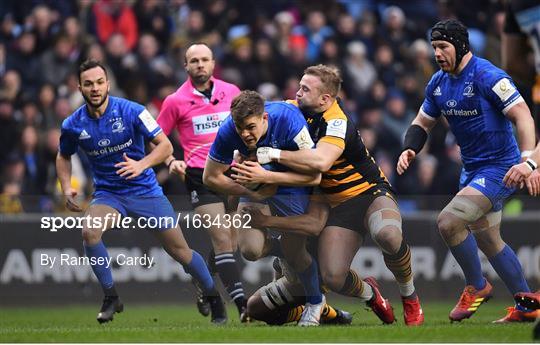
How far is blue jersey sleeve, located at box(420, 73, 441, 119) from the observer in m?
10.8

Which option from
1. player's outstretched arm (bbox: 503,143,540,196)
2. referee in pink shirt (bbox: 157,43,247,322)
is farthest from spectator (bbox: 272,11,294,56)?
player's outstretched arm (bbox: 503,143,540,196)

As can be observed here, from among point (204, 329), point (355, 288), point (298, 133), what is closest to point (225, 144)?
point (298, 133)

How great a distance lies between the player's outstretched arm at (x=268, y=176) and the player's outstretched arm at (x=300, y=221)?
12.4 inches

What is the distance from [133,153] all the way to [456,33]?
9.37 ft

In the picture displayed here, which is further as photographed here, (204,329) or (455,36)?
(455,36)

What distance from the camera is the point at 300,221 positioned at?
34.2 feet

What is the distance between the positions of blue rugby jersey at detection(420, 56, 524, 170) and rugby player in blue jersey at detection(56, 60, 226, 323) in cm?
231

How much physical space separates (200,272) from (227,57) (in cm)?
707

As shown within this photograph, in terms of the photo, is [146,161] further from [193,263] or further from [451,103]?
[451,103]

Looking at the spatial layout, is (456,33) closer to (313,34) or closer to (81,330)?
(81,330)

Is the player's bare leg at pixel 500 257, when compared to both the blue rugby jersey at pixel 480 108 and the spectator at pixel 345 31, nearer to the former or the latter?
the blue rugby jersey at pixel 480 108

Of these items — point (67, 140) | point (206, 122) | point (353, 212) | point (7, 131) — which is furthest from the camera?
point (7, 131)

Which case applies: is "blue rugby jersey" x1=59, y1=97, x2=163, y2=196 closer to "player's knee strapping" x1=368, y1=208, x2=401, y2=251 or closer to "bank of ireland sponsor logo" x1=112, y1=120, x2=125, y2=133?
"bank of ireland sponsor logo" x1=112, y1=120, x2=125, y2=133

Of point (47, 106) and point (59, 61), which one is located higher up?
point (59, 61)
